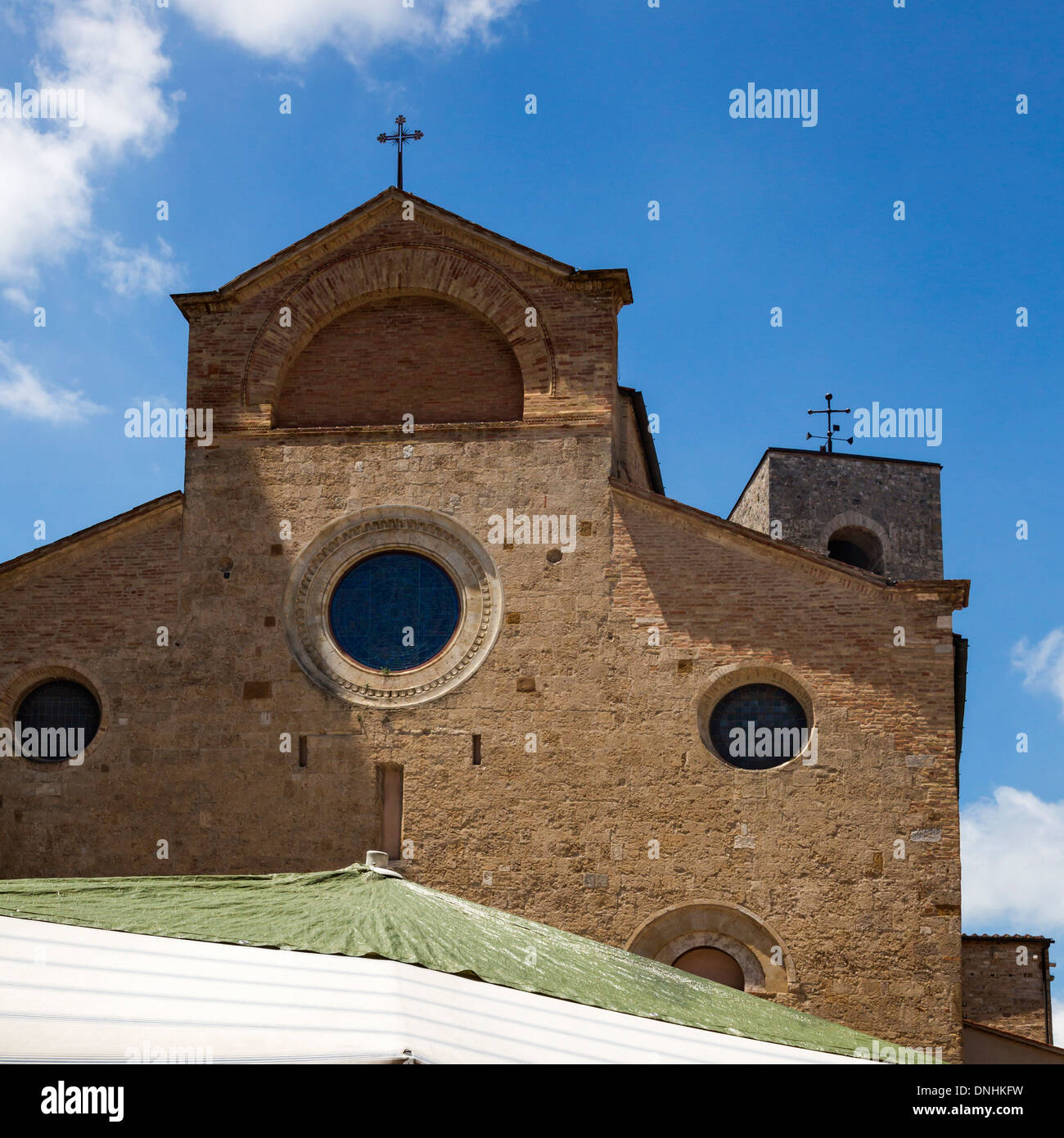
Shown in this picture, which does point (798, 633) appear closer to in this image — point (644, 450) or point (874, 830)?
point (874, 830)

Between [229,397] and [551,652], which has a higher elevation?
[229,397]

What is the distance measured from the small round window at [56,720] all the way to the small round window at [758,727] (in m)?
6.48

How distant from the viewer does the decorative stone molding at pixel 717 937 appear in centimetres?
1387

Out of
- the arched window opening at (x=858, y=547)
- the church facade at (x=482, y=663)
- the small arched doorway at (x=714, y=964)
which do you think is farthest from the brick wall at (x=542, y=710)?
the arched window opening at (x=858, y=547)

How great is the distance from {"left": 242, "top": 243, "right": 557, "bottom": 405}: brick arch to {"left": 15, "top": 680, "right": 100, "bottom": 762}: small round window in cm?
368

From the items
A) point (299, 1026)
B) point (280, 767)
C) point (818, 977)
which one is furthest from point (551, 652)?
point (299, 1026)

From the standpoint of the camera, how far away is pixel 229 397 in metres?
16.5

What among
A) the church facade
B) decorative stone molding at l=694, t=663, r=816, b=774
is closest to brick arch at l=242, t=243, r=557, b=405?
the church facade

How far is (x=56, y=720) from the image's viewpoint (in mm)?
15719

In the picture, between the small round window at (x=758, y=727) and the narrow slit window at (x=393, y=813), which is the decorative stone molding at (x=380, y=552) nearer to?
the narrow slit window at (x=393, y=813)

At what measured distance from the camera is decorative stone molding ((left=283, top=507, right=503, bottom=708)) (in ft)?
Result: 49.9

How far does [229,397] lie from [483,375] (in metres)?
2.82

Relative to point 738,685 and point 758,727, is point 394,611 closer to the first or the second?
point 738,685

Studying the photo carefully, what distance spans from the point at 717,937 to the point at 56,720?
23.7ft
